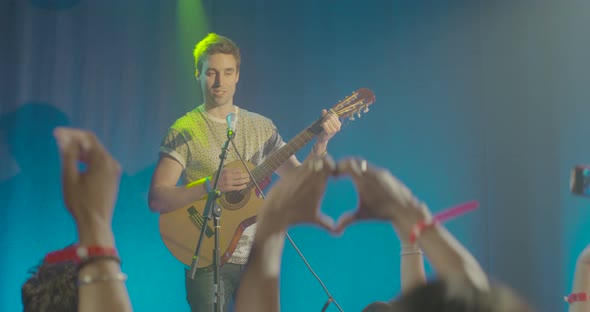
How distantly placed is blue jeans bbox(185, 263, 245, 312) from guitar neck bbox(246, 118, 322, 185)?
453 mm

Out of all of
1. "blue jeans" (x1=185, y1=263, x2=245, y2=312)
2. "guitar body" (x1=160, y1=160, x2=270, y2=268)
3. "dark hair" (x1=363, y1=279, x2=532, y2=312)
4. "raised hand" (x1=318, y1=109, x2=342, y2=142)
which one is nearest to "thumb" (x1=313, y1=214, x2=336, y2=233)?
"dark hair" (x1=363, y1=279, x2=532, y2=312)

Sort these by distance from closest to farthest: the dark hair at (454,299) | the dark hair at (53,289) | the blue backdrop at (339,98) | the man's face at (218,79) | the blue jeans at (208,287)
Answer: the dark hair at (454,299), the dark hair at (53,289), the blue jeans at (208,287), the blue backdrop at (339,98), the man's face at (218,79)

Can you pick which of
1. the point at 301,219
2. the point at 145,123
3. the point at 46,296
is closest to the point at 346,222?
the point at 301,219

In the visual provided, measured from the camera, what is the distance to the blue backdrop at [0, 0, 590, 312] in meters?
3.43

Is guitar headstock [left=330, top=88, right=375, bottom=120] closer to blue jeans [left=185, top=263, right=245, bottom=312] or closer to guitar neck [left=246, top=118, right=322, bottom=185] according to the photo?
guitar neck [left=246, top=118, right=322, bottom=185]

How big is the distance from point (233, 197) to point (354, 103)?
2.86 ft

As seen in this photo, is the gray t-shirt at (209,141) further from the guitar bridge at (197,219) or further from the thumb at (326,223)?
the thumb at (326,223)

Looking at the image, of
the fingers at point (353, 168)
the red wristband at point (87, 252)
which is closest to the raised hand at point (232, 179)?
the red wristband at point (87, 252)

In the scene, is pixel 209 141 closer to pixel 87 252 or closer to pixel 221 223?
pixel 221 223

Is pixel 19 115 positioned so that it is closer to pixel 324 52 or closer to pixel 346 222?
pixel 324 52

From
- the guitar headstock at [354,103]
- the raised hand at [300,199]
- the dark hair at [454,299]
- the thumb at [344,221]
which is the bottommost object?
the dark hair at [454,299]

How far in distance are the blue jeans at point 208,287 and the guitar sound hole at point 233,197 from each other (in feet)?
1.06

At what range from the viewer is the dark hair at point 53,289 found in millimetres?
985

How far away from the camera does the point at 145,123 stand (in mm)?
3592
